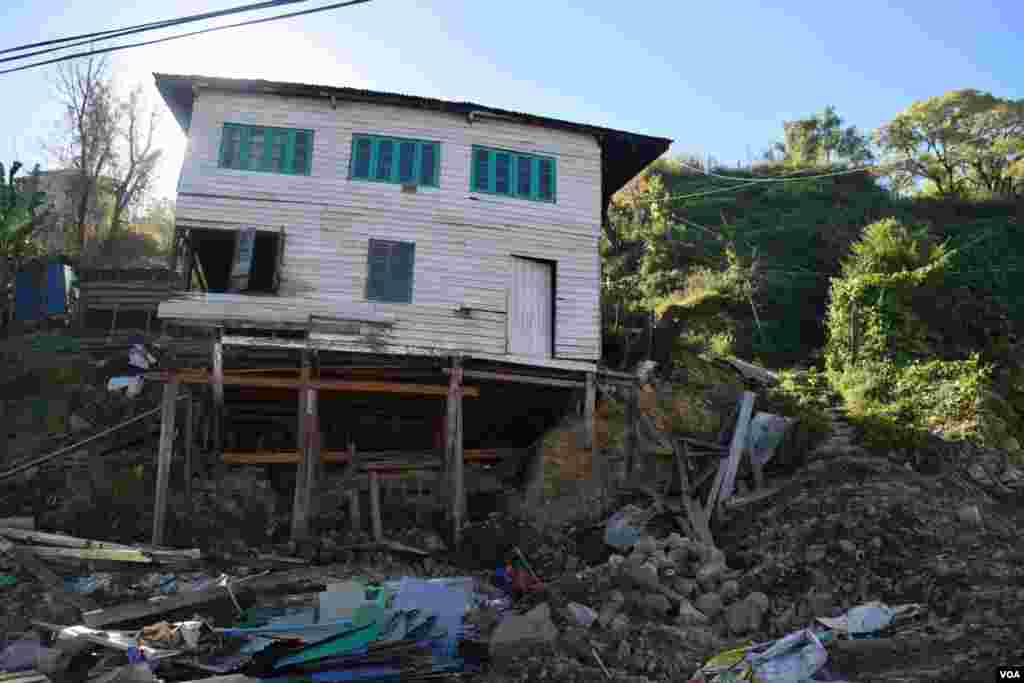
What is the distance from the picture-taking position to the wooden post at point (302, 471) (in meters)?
14.7

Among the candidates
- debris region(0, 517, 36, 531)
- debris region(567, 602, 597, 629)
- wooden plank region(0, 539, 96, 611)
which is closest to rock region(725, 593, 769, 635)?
debris region(567, 602, 597, 629)

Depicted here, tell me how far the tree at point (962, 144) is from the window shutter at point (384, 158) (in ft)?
97.3

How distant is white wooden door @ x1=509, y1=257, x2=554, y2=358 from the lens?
16125mm

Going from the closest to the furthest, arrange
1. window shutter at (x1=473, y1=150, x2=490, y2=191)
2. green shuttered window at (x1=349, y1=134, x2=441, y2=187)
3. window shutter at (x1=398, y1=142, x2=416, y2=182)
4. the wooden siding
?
the wooden siding < green shuttered window at (x1=349, y1=134, x2=441, y2=187) < window shutter at (x1=398, y1=142, x2=416, y2=182) < window shutter at (x1=473, y1=150, x2=490, y2=191)

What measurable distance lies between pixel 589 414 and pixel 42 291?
20.2 m

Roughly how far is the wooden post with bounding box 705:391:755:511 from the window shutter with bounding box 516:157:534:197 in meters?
6.84

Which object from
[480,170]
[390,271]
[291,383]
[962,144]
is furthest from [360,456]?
[962,144]

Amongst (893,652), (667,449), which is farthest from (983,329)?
(893,652)

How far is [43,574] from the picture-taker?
39.9ft

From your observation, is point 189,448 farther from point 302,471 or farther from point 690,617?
point 690,617

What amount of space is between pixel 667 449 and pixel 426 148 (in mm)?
8551

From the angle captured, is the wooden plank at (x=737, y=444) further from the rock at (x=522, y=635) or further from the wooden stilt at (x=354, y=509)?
the wooden stilt at (x=354, y=509)

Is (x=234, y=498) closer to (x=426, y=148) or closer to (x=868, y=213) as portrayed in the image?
(x=426, y=148)

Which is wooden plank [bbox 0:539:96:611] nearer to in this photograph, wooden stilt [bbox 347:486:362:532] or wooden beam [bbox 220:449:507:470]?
wooden beam [bbox 220:449:507:470]
